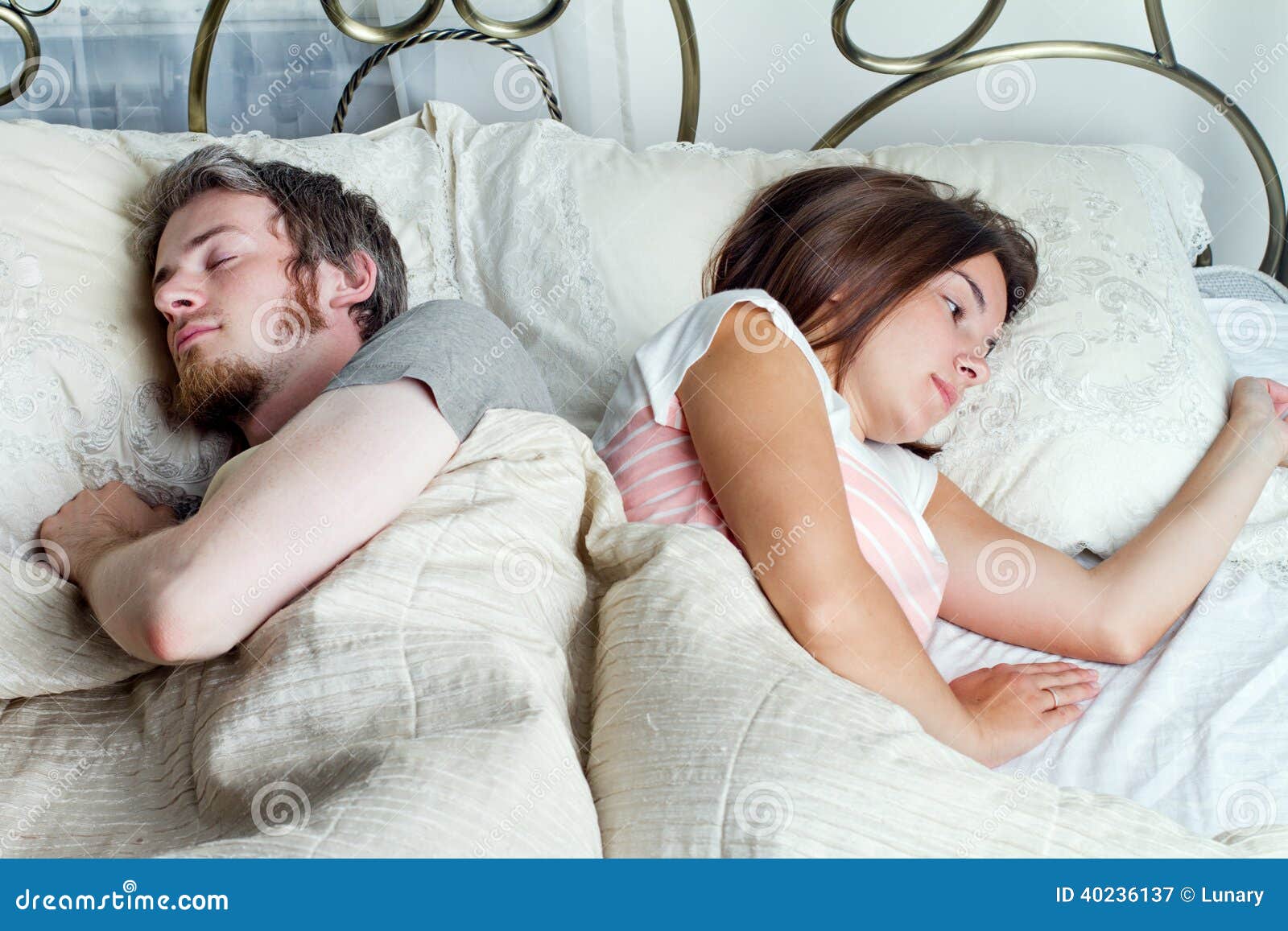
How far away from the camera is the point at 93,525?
1071 mm

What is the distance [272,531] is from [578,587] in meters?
0.26

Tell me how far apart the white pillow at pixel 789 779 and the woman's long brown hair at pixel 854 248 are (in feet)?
1.58

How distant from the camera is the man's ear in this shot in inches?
48.5

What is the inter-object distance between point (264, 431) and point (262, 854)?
65cm

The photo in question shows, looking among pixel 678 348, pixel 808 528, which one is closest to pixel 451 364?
pixel 678 348

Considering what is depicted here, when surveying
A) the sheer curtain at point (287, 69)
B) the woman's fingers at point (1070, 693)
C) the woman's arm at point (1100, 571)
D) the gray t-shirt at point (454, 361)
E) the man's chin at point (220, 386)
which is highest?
the sheer curtain at point (287, 69)

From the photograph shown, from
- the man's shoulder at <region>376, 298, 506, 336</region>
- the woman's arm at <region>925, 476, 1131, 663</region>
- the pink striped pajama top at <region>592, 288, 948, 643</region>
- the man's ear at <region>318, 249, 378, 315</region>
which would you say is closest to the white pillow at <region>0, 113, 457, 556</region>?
the man's ear at <region>318, 249, 378, 315</region>

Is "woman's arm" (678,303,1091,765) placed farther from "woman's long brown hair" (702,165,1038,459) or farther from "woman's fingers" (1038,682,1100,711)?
"woman's long brown hair" (702,165,1038,459)

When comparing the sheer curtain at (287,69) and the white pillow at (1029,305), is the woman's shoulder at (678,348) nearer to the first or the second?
the white pillow at (1029,305)

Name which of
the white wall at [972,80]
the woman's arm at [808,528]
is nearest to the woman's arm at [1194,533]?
the woman's arm at [808,528]

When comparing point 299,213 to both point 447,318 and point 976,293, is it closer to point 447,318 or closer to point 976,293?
point 447,318

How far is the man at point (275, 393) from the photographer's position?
0.81 metres

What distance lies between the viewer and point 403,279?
133cm
